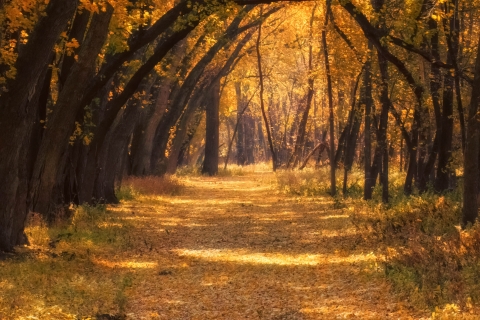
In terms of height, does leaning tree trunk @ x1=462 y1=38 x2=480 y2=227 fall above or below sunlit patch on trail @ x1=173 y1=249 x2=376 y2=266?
above

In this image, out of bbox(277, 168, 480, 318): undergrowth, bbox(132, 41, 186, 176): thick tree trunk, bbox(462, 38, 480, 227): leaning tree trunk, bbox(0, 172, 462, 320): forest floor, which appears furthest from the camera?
bbox(132, 41, 186, 176): thick tree trunk

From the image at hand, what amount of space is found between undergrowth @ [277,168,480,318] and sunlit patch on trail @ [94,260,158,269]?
395cm

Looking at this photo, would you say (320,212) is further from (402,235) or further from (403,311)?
(403,311)

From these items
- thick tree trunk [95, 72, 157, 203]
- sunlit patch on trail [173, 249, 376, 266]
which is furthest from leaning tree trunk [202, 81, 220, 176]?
sunlit patch on trail [173, 249, 376, 266]

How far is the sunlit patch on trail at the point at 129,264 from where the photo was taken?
1292cm

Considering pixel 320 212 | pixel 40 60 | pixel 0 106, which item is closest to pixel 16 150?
pixel 0 106

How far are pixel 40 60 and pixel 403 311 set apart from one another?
21.8ft

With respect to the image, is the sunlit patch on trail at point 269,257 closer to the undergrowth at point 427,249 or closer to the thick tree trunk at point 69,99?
the undergrowth at point 427,249

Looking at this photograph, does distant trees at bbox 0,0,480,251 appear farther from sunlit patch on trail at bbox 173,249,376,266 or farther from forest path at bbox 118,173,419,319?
sunlit patch on trail at bbox 173,249,376,266

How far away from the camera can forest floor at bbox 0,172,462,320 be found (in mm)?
9297

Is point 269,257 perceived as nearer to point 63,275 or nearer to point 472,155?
point 472,155

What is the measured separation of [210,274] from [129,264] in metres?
1.70

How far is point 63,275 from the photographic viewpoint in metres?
11.3

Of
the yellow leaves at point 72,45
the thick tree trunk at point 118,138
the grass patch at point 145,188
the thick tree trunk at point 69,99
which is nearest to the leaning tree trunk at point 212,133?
the grass patch at point 145,188
